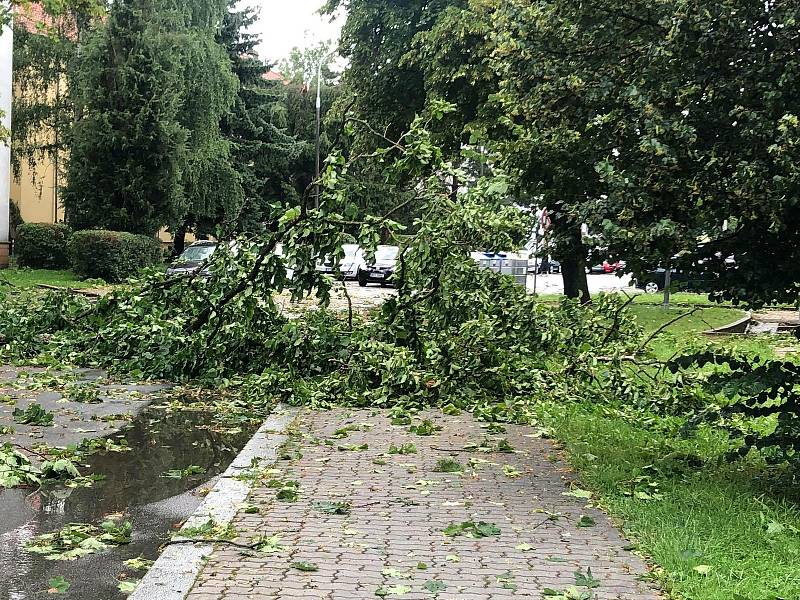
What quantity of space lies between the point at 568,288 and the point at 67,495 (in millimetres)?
18143

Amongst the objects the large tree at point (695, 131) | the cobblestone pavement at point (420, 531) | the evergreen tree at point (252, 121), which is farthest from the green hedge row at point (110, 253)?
the large tree at point (695, 131)

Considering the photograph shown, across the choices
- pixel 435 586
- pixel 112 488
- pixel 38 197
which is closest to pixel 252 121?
pixel 38 197

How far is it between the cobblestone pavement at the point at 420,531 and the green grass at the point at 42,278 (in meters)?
20.7

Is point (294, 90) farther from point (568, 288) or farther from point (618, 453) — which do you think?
point (618, 453)

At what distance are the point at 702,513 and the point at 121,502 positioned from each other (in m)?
3.88

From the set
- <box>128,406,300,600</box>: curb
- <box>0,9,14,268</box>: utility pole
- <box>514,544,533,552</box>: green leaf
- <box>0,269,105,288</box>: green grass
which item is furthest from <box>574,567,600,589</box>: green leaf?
<box>0,9,14,268</box>: utility pole

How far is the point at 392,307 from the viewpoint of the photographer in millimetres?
10875

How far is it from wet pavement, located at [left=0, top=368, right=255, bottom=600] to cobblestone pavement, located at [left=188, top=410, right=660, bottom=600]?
0.57 metres

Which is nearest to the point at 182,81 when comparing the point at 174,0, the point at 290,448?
the point at 174,0

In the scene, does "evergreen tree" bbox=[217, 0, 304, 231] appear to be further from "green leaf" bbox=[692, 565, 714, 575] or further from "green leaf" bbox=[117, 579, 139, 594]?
"green leaf" bbox=[692, 565, 714, 575]

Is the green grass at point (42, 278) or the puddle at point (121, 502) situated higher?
the green grass at point (42, 278)

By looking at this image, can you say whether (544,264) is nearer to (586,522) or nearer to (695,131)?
(695,131)

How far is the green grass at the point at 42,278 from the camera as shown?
26406mm

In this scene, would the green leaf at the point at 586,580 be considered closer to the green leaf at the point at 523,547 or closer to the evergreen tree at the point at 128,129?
the green leaf at the point at 523,547
